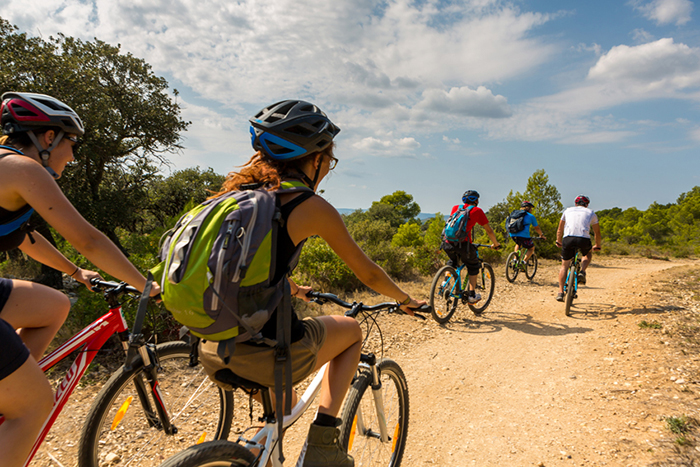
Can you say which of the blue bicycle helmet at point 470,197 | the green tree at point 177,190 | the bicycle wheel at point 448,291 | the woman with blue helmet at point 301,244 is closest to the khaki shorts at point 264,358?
the woman with blue helmet at point 301,244

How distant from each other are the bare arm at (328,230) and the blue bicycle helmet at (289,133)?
0.30 metres

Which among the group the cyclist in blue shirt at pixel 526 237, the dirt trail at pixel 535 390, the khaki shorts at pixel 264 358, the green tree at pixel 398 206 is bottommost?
the dirt trail at pixel 535 390

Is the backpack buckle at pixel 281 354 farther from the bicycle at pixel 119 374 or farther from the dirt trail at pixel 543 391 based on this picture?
the dirt trail at pixel 543 391

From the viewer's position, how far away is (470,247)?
634 cm

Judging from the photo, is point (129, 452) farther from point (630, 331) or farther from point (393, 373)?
point (630, 331)

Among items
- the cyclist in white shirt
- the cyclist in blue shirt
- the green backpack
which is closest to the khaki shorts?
the green backpack

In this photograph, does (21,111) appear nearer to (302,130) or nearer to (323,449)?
(302,130)

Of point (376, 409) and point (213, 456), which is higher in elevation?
point (213, 456)

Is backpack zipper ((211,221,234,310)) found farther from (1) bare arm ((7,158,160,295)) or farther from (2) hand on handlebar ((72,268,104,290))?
(2) hand on handlebar ((72,268,104,290))

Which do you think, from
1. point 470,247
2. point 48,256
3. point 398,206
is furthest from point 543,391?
point 398,206

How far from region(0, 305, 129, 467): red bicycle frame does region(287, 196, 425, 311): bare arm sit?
171 centimetres

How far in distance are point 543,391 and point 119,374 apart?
164 inches

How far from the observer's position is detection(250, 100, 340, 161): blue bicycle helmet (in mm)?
1709

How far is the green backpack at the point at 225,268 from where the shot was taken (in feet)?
4.33
